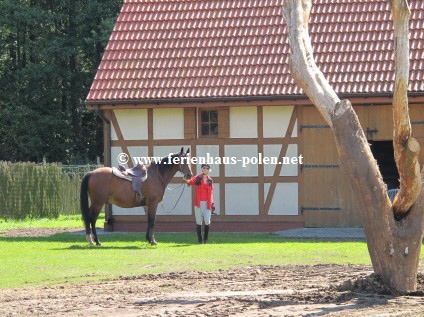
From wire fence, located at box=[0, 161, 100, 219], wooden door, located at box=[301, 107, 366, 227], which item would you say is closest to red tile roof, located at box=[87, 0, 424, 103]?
wooden door, located at box=[301, 107, 366, 227]

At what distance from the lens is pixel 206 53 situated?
26094mm

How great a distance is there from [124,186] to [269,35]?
5.99m

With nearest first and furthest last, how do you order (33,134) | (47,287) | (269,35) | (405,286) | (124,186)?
(405,286) < (47,287) < (124,186) < (269,35) < (33,134)

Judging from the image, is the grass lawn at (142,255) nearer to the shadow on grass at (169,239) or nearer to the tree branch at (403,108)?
the shadow on grass at (169,239)

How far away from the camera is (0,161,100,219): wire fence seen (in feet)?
101

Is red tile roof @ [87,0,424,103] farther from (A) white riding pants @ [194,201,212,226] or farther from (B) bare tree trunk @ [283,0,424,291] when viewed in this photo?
(B) bare tree trunk @ [283,0,424,291]

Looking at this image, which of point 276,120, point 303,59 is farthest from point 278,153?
point 303,59

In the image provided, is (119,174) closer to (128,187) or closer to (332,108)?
(128,187)

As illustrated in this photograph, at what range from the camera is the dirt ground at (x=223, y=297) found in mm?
11734

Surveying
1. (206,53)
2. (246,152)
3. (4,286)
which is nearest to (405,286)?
(4,286)

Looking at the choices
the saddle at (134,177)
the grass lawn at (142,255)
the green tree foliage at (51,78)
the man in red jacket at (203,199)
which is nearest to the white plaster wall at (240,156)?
the grass lawn at (142,255)

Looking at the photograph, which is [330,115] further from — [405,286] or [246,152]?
[246,152]

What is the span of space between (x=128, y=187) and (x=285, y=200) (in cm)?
427

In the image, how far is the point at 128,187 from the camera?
73.3ft
